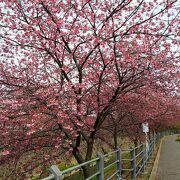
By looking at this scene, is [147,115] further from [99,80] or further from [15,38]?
[15,38]

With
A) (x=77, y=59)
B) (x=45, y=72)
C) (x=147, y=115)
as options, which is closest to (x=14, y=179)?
(x=45, y=72)

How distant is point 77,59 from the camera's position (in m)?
8.18

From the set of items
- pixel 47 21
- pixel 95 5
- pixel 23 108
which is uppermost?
pixel 95 5

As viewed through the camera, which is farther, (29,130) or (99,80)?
(99,80)

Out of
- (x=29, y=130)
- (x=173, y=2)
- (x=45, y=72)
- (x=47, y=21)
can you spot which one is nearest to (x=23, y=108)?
(x=29, y=130)

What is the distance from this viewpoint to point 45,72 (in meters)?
8.09

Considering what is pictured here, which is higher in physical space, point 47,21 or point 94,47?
point 47,21

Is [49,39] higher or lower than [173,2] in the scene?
lower

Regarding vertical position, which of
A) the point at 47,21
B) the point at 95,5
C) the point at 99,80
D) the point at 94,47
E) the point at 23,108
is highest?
the point at 95,5

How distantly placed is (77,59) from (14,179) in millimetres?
3192

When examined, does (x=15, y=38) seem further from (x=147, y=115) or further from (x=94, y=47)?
(x=147, y=115)

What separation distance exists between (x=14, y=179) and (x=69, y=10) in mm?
3977

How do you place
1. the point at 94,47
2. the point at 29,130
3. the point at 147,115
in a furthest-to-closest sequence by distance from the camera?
the point at 147,115, the point at 94,47, the point at 29,130

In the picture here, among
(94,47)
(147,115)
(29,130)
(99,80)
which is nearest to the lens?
(29,130)
